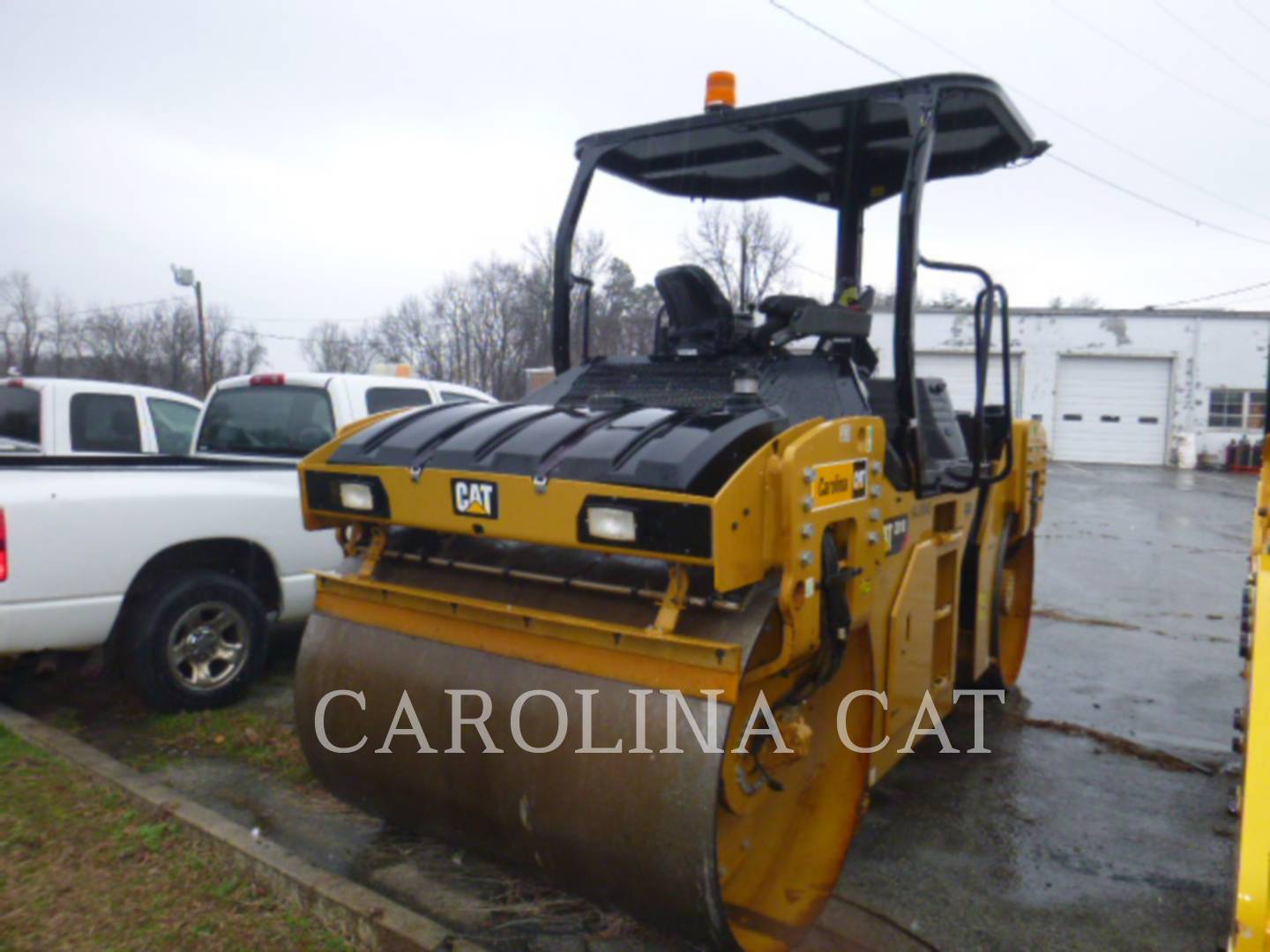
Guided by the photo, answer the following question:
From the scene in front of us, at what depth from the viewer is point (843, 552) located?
3.01m

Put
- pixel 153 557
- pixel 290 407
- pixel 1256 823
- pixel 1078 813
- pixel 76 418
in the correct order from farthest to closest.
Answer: pixel 76 418 < pixel 290 407 < pixel 153 557 < pixel 1078 813 < pixel 1256 823

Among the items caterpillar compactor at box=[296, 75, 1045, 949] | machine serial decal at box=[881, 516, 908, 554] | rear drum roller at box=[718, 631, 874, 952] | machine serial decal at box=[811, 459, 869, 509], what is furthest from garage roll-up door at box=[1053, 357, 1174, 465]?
machine serial decal at box=[811, 459, 869, 509]

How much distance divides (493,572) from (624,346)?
2090 millimetres

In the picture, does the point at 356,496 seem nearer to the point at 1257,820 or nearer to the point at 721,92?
the point at 721,92

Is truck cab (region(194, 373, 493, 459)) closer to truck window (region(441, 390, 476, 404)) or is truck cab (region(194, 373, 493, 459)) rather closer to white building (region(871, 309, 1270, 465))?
truck window (region(441, 390, 476, 404))

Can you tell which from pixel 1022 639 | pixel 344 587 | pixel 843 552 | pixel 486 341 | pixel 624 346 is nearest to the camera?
pixel 843 552

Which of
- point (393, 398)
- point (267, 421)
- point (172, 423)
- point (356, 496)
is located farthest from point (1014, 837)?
point (172, 423)

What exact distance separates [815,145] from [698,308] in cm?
101

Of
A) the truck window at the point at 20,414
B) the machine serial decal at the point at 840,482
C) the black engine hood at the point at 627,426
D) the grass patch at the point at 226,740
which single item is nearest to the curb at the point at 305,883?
the grass patch at the point at 226,740

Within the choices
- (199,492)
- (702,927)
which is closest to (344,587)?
(702,927)

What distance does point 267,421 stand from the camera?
6.82 meters

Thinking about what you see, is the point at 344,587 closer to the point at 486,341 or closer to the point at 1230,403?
the point at 1230,403

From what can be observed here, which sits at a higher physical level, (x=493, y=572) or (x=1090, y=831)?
(x=493, y=572)

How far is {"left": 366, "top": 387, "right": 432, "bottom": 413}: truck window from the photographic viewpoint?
672 cm
